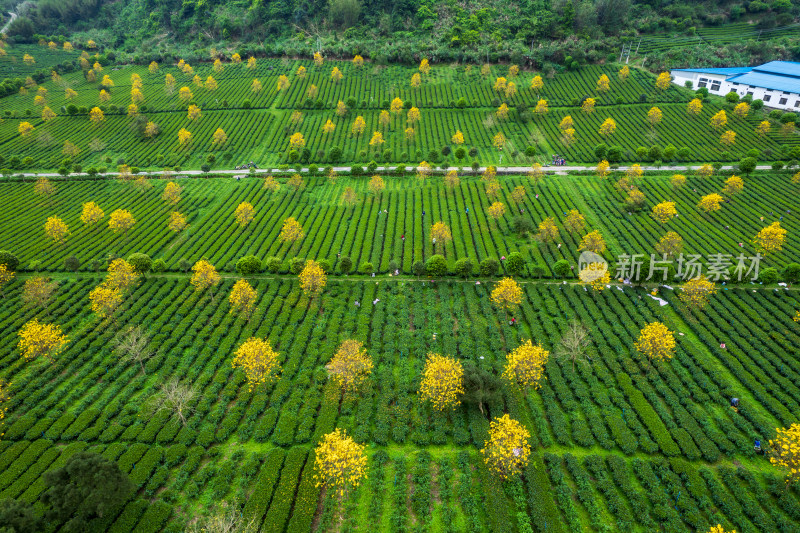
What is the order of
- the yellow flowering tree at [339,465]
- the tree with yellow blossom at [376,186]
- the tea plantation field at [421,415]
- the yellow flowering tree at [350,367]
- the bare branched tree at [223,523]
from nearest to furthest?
the bare branched tree at [223,523] < the yellow flowering tree at [339,465] < the tea plantation field at [421,415] < the yellow flowering tree at [350,367] < the tree with yellow blossom at [376,186]

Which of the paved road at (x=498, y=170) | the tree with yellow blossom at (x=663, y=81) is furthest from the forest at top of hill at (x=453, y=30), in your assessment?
the paved road at (x=498, y=170)

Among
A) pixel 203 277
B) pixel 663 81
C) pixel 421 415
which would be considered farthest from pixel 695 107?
pixel 203 277

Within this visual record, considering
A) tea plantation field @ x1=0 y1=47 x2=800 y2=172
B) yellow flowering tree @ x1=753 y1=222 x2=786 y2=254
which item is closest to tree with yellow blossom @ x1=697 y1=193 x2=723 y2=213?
yellow flowering tree @ x1=753 y1=222 x2=786 y2=254

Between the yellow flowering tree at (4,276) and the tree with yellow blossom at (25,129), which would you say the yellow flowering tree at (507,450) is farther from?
the tree with yellow blossom at (25,129)

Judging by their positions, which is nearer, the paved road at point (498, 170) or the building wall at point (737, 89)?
the paved road at point (498, 170)

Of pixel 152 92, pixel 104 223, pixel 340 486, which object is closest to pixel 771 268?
pixel 340 486

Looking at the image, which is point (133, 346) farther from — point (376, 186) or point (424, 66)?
point (424, 66)

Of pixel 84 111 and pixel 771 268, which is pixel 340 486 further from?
pixel 84 111
